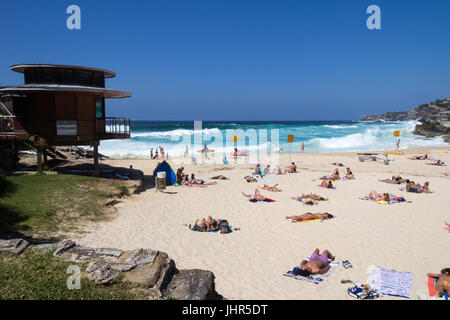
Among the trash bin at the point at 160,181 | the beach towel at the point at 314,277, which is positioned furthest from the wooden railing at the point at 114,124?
the beach towel at the point at 314,277

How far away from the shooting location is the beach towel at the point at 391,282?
6.52m

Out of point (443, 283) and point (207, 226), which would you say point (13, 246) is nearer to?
point (207, 226)

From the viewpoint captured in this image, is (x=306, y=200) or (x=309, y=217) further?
(x=306, y=200)

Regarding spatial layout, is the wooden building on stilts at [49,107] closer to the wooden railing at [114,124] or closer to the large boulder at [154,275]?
the wooden railing at [114,124]

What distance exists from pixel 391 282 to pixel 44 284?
6939 millimetres

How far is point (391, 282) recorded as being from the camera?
689 centimetres

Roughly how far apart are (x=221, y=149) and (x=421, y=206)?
25949 mm

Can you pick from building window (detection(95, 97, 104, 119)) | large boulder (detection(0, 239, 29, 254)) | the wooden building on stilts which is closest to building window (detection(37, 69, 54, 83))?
the wooden building on stilts

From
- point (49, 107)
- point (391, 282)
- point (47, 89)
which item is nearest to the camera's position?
point (391, 282)

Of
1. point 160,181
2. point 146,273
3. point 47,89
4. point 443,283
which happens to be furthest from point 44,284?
point 47,89
